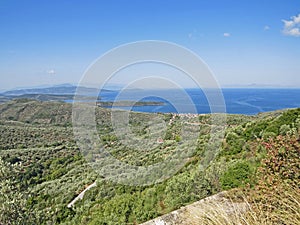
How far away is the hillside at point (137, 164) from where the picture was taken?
2.93 meters

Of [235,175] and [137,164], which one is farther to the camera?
[137,164]

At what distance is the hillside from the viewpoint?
9.62ft

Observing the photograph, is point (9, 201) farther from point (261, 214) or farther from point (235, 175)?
point (261, 214)

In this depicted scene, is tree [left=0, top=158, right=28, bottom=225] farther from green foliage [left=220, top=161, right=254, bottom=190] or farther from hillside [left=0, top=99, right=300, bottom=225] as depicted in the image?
green foliage [left=220, top=161, right=254, bottom=190]

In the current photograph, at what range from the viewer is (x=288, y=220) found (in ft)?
6.18

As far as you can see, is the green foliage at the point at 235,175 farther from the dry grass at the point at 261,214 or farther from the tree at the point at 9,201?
the tree at the point at 9,201

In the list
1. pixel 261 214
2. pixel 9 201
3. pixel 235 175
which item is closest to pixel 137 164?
pixel 9 201

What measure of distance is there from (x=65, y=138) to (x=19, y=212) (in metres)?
42.8

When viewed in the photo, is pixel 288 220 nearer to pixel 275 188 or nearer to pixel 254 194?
pixel 275 188

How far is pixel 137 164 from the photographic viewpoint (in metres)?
14.8

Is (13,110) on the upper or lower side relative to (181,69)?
lower

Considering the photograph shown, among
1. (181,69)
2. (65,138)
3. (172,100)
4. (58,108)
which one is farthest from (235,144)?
(58,108)

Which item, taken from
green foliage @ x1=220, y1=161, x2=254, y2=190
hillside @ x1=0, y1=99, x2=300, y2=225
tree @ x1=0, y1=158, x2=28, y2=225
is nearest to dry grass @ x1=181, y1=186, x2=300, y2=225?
hillside @ x1=0, y1=99, x2=300, y2=225

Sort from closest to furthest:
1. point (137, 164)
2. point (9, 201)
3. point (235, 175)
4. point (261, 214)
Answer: point (261, 214) < point (235, 175) < point (9, 201) < point (137, 164)
